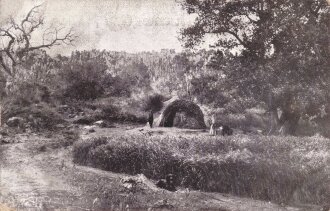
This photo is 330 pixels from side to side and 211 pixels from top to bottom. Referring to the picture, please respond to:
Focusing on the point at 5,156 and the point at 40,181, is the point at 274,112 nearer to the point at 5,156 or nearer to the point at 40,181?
the point at 40,181

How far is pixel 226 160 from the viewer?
4.04 metres

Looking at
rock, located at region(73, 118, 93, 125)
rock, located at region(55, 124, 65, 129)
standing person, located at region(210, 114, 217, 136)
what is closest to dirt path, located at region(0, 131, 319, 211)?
rock, located at region(55, 124, 65, 129)

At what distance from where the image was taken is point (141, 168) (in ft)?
13.2

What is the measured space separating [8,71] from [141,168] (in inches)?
57.6

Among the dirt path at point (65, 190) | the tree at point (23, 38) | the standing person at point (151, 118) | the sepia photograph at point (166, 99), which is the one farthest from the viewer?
the standing person at point (151, 118)

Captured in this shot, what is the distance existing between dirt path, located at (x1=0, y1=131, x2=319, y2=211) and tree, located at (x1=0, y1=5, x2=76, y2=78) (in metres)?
0.71

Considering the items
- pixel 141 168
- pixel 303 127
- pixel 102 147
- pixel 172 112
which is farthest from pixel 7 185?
pixel 303 127

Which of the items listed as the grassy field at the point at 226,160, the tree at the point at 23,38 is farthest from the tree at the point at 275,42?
the tree at the point at 23,38

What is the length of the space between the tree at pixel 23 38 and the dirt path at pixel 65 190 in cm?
71

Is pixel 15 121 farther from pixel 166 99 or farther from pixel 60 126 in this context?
pixel 166 99

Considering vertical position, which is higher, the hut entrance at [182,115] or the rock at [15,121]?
the hut entrance at [182,115]

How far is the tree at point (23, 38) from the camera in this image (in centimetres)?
400

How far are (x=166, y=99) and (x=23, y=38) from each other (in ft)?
4.53

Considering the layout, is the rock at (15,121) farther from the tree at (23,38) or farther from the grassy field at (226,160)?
the grassy field at (226,160)
